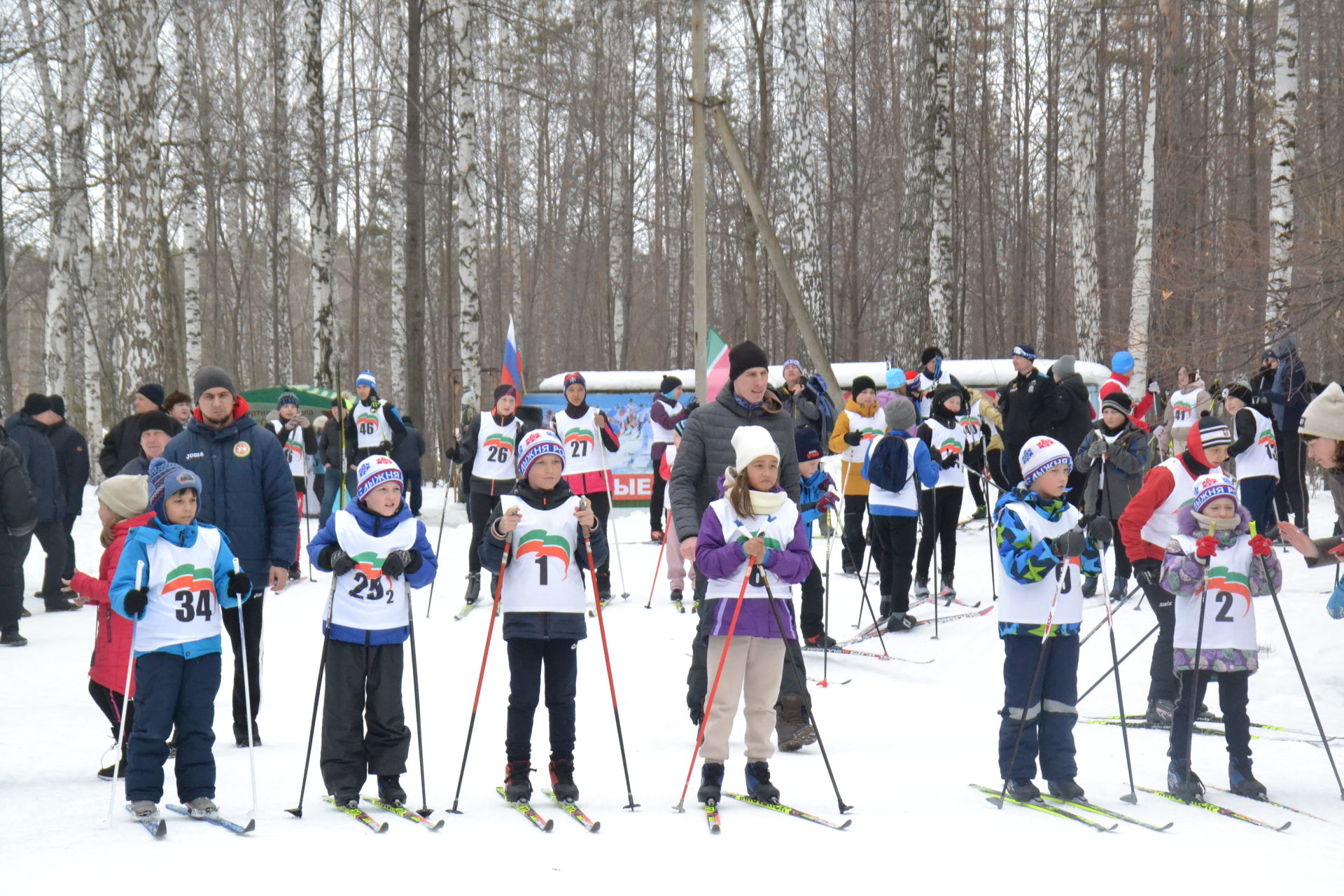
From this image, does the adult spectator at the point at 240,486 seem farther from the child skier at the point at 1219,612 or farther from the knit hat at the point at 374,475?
the child skier at the point at 1219,612

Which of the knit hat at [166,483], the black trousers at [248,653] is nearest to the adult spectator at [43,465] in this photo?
the black trousers at [248,653]

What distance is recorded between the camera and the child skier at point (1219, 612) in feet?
19.0

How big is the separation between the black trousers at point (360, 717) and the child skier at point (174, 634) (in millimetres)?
487

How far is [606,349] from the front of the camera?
37.0 m

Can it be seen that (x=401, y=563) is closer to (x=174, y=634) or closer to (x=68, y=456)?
(x=174, y=634)

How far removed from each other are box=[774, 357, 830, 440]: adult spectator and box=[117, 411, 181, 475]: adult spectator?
4643mm

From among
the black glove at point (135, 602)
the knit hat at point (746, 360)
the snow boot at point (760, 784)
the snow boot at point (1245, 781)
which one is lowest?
the snow boot at point (1245, 781)

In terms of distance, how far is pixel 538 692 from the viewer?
546 cm

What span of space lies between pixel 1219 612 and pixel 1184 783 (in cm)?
85

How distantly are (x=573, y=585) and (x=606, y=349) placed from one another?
31.8m

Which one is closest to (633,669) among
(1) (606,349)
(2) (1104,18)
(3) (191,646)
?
(3) (191,646)

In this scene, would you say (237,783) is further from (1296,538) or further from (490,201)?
(490,201)

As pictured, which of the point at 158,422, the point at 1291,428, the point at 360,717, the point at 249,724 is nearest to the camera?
the point at 249,724

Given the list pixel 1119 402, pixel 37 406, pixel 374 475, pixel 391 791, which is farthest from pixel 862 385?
pixel 37 406
